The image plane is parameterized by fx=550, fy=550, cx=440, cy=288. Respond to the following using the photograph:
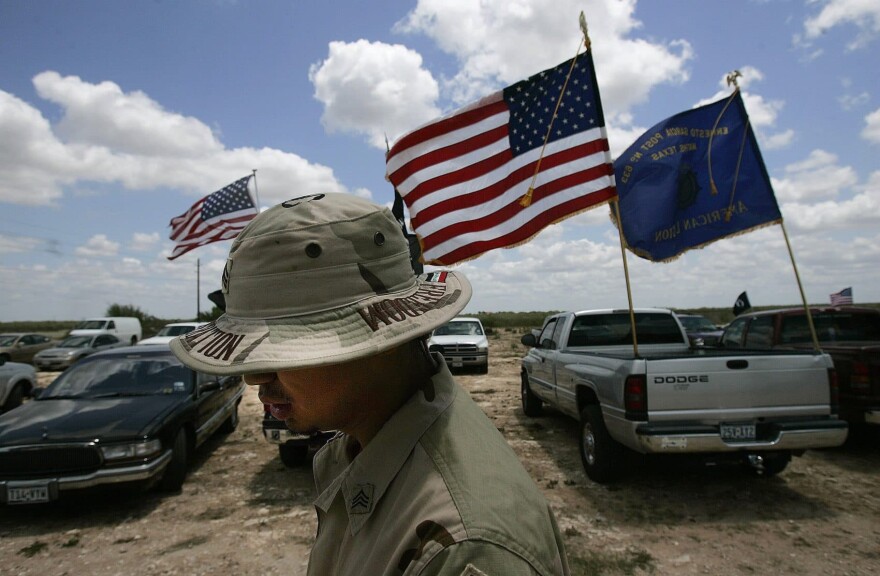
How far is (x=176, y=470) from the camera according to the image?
19.3ft

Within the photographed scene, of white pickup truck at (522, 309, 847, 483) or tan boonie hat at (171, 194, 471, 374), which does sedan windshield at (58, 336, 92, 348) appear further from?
tan boonie hat at (171, 194, 471, 374)

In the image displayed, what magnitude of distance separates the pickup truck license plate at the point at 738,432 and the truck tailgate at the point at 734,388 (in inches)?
3.4

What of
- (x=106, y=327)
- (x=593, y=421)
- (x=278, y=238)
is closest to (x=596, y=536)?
(x=593, y=421)

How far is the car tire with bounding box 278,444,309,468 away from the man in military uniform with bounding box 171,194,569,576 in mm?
5675

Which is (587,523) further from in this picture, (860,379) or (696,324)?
(696,324)

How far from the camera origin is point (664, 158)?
21.8 feet

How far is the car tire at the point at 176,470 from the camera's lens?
5836mm

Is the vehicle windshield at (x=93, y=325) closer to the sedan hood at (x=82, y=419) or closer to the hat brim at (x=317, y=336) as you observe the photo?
the sedan hood at (x=82, y=419)

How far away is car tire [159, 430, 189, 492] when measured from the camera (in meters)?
5.84

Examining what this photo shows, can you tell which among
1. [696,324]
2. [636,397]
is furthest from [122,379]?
[696,324]

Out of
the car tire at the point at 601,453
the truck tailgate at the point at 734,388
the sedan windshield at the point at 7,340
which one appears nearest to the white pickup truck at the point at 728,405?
the truck tailgate at the point at 734,388

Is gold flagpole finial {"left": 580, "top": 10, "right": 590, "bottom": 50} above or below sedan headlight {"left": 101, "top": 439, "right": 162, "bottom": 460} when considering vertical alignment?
above

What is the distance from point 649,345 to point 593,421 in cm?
230

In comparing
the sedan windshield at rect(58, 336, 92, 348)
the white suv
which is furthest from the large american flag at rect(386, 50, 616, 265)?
the sedan windshield at rect(58, 336, 92, 348)
